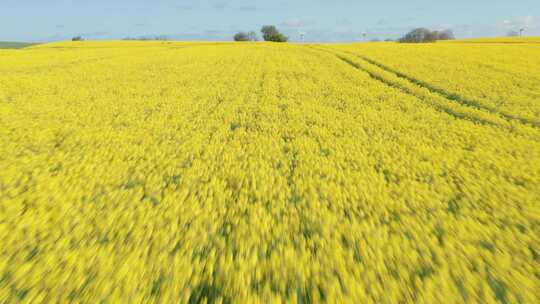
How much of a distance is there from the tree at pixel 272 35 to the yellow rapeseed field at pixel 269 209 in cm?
10184

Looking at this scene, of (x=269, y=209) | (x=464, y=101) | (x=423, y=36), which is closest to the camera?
(x=269, y=209)

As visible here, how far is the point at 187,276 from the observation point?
2270 mm

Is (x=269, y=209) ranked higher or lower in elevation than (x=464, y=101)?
higher

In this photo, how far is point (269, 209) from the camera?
3.26 metres

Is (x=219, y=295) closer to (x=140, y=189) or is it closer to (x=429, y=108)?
(x=140, y=189)

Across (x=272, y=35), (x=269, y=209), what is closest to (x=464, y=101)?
(x=269, y=209)

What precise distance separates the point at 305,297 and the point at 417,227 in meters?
1.60

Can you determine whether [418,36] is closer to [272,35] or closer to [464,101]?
[272,35]

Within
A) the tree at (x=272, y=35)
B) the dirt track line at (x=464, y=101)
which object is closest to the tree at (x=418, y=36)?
the tree at (x=272, y=35)

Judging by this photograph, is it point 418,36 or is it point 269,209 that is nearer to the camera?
point 269,209

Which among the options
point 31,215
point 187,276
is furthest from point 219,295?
point 31,215

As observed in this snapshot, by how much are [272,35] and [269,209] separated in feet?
355

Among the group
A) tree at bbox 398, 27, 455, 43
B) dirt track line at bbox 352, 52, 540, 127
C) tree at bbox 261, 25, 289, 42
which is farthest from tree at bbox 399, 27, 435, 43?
dirt track line at bbox 352, 52, 540, 127

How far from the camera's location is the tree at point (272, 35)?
10020 centimetres
